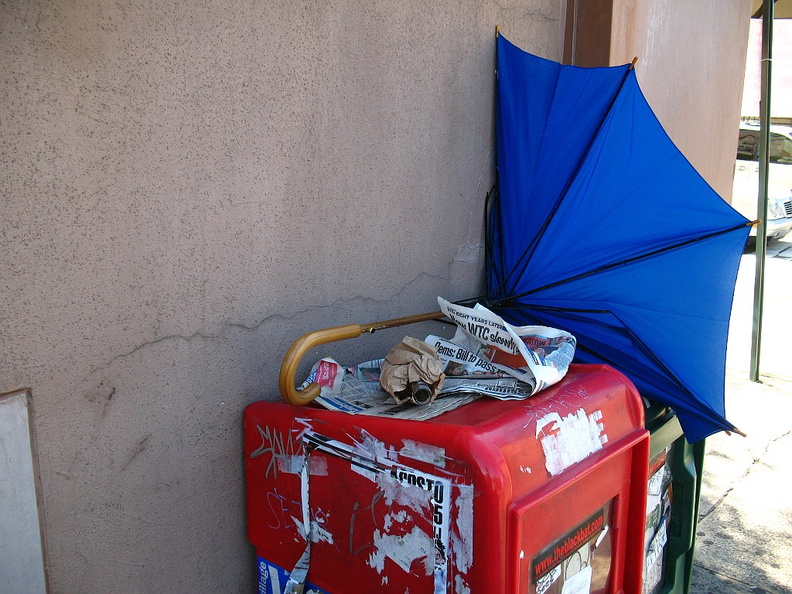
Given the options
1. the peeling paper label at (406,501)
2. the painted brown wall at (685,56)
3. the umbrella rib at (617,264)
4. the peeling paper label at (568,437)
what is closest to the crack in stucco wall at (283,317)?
the umbrella rib at (617,264)

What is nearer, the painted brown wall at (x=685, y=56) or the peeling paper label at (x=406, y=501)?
the peeling paper label at (x=406, y=501)

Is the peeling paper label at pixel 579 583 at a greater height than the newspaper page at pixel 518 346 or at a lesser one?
lesser

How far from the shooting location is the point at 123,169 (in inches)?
65.4

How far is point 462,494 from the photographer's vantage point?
1.40 metres

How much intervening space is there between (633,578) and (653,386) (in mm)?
596

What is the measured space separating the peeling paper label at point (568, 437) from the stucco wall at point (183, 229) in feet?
2.89

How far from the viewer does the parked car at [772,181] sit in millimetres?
11008

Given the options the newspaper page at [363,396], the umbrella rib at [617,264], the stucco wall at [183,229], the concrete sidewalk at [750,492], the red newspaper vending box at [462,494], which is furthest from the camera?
the concrete sidewalk at [750,492]

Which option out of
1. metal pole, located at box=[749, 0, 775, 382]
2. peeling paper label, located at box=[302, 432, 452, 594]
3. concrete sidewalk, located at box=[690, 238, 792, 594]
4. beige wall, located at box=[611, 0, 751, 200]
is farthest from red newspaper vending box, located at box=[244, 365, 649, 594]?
metal pole, located at box=[749, 0, 775, 382]

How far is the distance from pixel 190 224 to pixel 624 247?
4.41ft

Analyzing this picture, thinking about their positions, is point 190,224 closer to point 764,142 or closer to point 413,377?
point 413,377

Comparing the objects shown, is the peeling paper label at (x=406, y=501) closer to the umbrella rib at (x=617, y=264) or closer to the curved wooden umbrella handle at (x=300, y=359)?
the curved wooden umbrella handle at (x=300, y=359)

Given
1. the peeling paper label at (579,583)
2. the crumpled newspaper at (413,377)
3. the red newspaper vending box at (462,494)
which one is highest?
the crumpled newspaper at (413,377)

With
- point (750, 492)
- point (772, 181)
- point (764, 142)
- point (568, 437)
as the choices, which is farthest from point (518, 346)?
point (772, 181)
